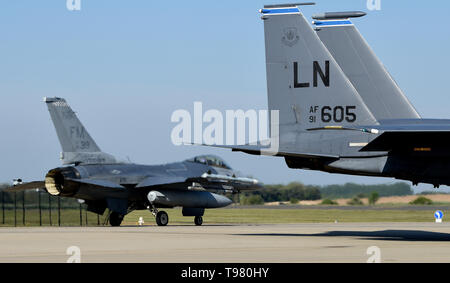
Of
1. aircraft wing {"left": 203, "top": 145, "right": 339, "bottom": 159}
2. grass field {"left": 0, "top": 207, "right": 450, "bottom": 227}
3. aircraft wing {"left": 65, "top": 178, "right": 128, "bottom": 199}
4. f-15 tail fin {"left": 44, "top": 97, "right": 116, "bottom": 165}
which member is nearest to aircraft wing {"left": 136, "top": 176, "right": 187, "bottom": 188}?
aircraft wing {"left": 65, "top": 178, "right": 128, "bottom": 199}

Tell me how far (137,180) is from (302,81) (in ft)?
45.0

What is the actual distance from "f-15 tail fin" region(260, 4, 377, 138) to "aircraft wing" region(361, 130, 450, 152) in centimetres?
106

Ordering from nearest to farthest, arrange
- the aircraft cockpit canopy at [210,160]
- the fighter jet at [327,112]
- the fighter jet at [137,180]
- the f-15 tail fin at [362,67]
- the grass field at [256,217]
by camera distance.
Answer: the fighter jet at [327,112]
the f-15 tail fin at [362,67]
the fighter jet at [137,180]
the aircraft cockpit canopy at [210,160]
the grass field at [256,217]

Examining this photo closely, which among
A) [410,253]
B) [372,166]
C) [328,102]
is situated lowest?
[410,253]

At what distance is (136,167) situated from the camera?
3522cm

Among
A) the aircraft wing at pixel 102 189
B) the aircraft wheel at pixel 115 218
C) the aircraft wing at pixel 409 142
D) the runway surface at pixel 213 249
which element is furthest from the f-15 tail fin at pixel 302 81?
the aircraft wheel at pixel 115 218

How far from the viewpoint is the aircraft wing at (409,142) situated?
2083 centimetres

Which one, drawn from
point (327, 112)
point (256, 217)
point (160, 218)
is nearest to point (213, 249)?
point (327, 112)

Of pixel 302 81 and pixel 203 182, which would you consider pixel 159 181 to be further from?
pixel 302 81

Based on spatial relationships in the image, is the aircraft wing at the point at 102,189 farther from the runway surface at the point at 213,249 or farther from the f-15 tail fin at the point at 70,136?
the runway surface at the point at 213,249

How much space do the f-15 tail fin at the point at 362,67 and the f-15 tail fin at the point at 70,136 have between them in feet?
44.8
